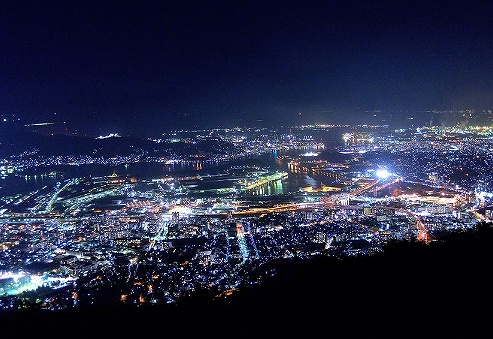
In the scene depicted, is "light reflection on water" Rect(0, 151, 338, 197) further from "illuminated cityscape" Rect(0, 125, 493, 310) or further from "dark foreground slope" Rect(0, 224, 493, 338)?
"dark foreground slope" Rect(0, 224, 493, 338)

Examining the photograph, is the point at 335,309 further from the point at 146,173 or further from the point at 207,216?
the point at 146,173

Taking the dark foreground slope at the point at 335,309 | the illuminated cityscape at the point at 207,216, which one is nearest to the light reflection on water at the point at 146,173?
the illuminated cityscape at the point at 207,216

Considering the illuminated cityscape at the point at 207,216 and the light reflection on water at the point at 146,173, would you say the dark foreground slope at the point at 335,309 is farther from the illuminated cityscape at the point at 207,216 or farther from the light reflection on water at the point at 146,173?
the light reflection on water at the point at 146,173

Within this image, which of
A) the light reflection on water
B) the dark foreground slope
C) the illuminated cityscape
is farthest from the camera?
the light reflection on water

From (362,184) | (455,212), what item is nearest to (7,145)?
(362,184)

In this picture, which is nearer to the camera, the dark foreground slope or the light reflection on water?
the dark foreground slope

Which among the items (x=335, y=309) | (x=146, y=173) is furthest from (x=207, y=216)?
(x=146, y=173)

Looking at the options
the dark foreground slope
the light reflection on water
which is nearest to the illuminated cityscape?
the light reflection on water

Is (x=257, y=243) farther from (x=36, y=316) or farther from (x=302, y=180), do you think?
(x=302, y=180)
